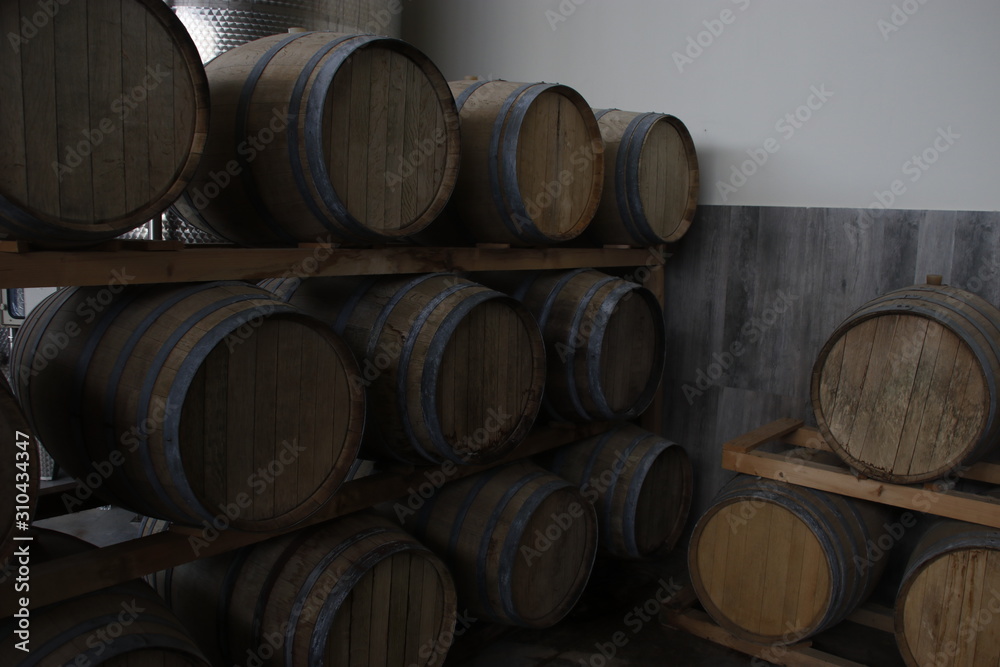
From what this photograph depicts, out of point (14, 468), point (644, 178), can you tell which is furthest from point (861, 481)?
point (14, 468)

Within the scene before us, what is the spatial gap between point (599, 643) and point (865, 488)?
133 centimetres

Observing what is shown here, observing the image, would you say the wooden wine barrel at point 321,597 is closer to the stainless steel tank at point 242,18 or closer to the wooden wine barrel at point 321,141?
the wooden wine barrel at point 321,141

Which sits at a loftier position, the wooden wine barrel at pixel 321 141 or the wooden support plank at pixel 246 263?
the wooden wine barrel at pixel 321 141

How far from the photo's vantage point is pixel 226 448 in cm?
244

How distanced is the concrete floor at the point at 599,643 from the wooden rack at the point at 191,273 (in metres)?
0.82

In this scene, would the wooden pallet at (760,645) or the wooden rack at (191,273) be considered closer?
the wooden rack at (191,273)

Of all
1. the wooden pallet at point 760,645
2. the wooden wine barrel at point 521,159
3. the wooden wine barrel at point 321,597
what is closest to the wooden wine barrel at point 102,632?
the wooden wine barrel at point 321,597

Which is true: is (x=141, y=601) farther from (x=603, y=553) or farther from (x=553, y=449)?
(x=603, y=553)

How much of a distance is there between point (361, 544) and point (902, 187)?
297 centimetres

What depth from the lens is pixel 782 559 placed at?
11.2ft

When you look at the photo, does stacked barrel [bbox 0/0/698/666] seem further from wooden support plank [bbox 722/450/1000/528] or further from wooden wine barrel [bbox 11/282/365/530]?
wooden support plank [bbox 722/450/1000/528]

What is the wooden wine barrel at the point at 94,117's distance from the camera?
1.96 m

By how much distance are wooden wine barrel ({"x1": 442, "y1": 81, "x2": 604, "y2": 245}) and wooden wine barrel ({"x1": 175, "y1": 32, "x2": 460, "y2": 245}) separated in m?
0.34

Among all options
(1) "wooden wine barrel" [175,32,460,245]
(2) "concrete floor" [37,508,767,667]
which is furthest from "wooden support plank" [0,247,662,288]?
(2) "concrete floor" [37,508,767,667]
